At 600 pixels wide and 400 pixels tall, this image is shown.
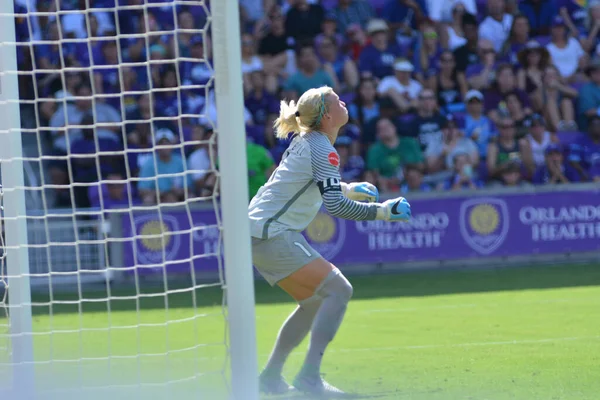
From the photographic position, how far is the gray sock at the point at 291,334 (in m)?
6.43

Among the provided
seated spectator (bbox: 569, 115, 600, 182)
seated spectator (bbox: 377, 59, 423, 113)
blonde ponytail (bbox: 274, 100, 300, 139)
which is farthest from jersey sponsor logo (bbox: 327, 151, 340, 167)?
seated spectator (bbox: 569, 115, 600, 182)

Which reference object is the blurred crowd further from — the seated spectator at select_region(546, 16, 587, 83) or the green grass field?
the green grass field

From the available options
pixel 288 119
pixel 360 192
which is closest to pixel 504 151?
pixel 360 192

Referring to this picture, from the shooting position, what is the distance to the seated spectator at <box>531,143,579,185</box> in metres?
15.9

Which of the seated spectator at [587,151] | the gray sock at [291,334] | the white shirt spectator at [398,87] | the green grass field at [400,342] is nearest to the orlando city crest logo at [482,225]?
the green grass field at [400,342]

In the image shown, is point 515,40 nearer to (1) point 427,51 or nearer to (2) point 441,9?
(2) point 441,9

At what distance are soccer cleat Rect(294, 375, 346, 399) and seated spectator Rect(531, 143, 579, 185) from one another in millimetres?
10352

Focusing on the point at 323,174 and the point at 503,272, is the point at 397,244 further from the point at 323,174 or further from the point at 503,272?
the point at 323,174

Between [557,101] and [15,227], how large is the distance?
12556 millimetres

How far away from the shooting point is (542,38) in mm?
18016

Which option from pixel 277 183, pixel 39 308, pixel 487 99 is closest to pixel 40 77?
pixel 39 308

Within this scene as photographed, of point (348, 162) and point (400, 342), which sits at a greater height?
point (348, 162)

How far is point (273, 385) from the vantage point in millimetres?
6402

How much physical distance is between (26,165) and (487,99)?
756cm
